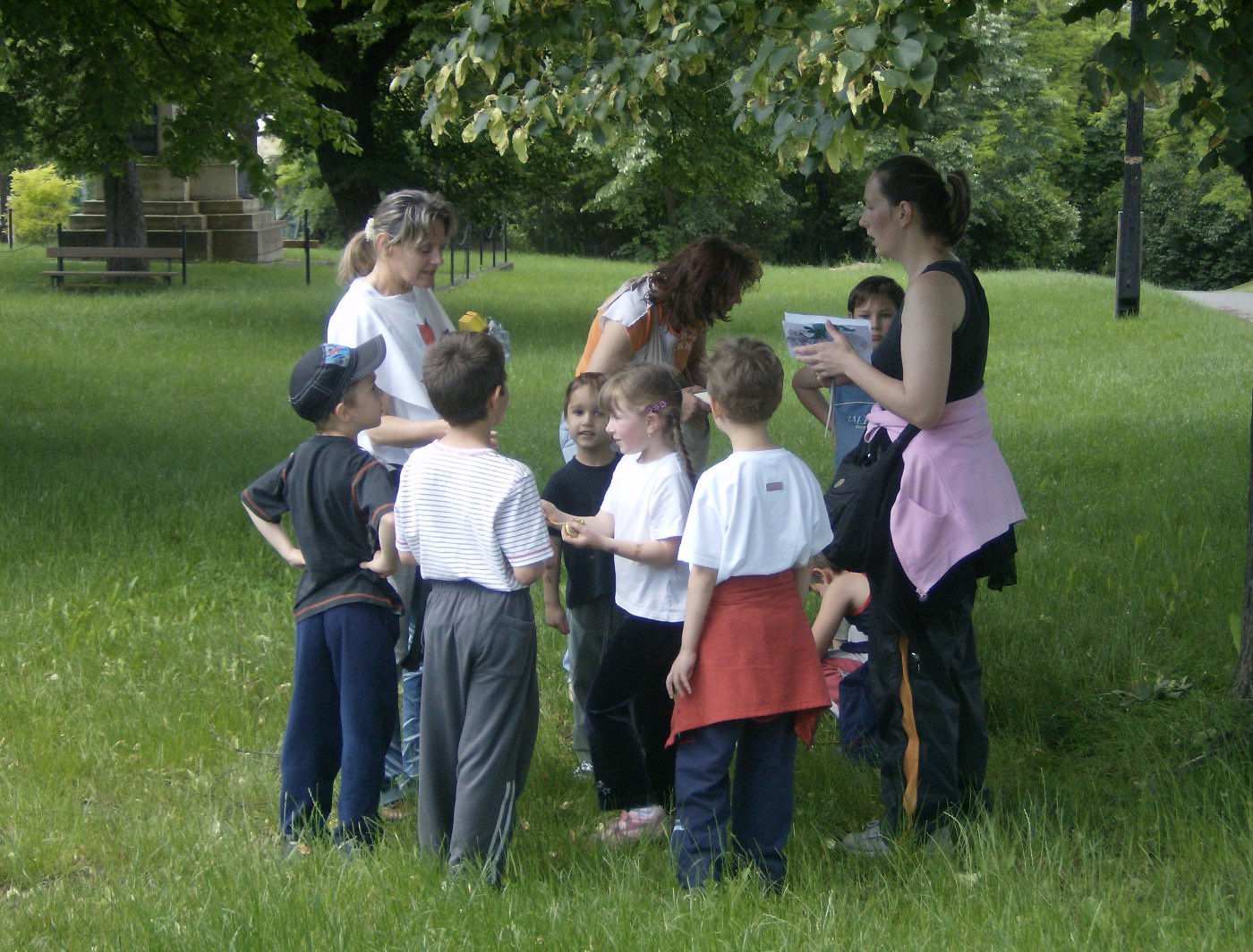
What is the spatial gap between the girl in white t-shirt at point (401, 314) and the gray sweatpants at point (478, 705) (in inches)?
19.4

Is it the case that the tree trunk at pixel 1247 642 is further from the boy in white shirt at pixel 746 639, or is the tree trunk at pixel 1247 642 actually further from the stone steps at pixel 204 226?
the stone steps at pixel 204 226

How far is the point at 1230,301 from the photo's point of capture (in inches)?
1088

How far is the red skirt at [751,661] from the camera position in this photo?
3596mm

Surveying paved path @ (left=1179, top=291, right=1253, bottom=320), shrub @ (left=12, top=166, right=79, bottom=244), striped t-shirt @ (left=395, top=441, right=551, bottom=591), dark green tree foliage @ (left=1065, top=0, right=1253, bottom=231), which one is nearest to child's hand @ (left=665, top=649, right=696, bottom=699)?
striped t-shirt @ (left=395, top=441, right=551, bottom=591)

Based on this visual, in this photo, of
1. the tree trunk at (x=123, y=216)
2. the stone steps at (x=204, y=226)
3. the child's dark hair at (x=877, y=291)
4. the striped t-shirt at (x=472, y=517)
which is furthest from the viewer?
the stone steps at (x=204, y=226)

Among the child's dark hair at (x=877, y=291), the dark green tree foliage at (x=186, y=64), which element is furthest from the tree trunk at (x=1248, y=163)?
the dark green tree foliage at (x=186, y=64)

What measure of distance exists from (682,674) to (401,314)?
1449 mm

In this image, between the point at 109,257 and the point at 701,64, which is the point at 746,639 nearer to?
the point at 701,64

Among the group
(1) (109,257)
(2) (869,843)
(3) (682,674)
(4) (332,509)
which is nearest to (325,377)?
(4) (332,509)

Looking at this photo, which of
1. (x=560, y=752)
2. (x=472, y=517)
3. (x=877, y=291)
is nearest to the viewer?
(x=472, y=517)

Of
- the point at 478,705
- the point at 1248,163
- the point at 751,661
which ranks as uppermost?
the point at 1248,163

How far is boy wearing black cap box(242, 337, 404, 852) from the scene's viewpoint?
3758 millimetres

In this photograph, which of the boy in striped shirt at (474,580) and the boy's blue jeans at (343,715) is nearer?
the boy in striped shirt at (474,580)

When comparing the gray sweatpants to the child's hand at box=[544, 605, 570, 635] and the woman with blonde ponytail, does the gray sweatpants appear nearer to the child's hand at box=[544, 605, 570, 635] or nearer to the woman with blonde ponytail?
the child's hand at box=[544, 605, 570, 635]
